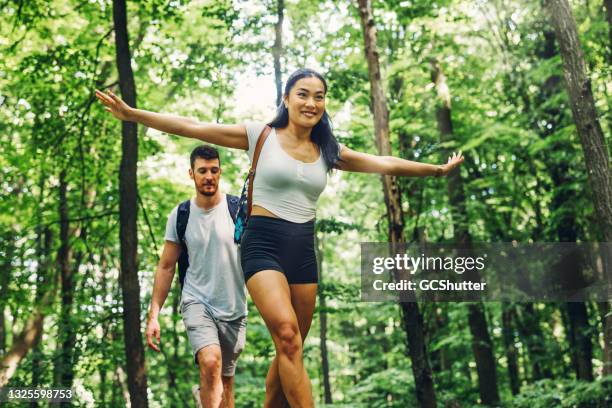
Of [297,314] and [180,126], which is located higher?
[180,126]

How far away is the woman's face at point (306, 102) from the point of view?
139 inches

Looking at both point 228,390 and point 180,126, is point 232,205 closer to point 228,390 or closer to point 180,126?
point 228,390

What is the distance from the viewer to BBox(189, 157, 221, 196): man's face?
475 cm

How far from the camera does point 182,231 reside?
4.67 m

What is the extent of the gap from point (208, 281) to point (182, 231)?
0.42 meters

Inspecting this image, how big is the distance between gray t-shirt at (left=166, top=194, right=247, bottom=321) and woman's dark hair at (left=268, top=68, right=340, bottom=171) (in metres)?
1.31

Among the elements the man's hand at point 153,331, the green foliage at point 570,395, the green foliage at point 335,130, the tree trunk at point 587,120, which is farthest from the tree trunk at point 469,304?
the man's hand at point 153,331

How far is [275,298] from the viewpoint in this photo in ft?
10.5

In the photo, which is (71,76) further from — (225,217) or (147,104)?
(225,217)

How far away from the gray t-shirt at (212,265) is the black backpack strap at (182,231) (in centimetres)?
3

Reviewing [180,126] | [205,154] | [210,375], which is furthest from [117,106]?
[210,375]

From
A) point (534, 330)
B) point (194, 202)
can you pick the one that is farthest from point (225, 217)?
point (534, 330)

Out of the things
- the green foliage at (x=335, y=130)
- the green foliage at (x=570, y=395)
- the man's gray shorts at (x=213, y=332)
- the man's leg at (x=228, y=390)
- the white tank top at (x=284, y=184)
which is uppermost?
the green foliage at (x=335, y=130)

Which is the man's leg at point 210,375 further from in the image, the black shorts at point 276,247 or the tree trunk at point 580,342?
the tree trunk at point 580,342
